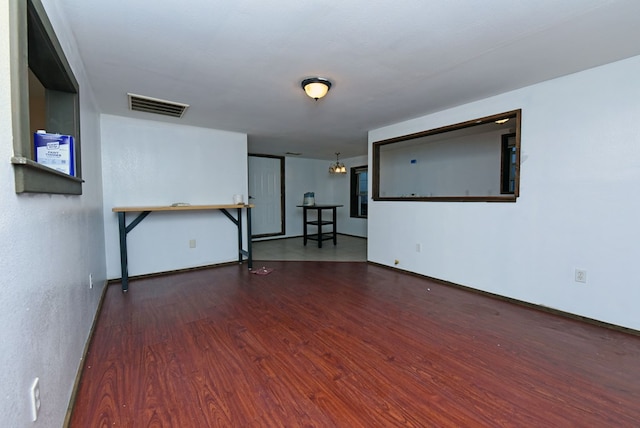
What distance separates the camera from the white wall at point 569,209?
232 centimetres

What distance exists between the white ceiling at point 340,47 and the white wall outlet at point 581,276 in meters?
1.72

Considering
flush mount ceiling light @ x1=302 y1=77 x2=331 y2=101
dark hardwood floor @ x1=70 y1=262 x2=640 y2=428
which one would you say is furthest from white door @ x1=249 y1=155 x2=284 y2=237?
flush mount ceiling light @ x1=302 y1=77 x2=331 y2=101

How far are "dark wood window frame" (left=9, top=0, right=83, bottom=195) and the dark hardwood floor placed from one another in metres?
1.19

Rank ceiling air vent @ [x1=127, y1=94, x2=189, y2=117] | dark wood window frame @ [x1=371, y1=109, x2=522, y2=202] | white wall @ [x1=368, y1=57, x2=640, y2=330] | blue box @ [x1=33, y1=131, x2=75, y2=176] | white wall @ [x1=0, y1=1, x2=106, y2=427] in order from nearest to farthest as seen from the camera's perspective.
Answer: white wall @ [x1=0, y1=1, x2=106, y2=427], blue box @ [x1=33, y1=131, x2=75, y2=176], white wall @ [x1=368, y1=57, x2=640, y2=330], dark wood window frame @ [x1=371, y1=109, x2=522, y2=202], ceiling air vent @ [x1=127, y1=94, x2=189, y2=117]

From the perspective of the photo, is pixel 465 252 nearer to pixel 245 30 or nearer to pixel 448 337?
pixel 448 337

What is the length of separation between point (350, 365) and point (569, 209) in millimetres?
2384

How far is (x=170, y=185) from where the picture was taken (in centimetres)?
408

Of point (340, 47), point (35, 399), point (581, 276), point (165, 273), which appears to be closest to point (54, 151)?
point (35, 399)

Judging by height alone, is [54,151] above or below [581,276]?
above

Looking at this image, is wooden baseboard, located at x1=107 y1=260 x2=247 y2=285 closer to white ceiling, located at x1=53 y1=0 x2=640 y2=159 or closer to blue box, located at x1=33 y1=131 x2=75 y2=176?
white ceiling, located at x1=53 y1=0 x2=640 y2=159

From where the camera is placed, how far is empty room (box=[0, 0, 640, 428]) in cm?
142

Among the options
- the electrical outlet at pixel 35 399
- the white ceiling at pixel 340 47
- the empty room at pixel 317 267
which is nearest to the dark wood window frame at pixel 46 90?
the empty room at pixel 317 267

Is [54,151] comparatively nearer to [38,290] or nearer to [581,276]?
[38,290]

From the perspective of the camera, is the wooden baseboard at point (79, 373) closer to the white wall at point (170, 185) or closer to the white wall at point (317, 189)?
the white wall at point (170, 185)
